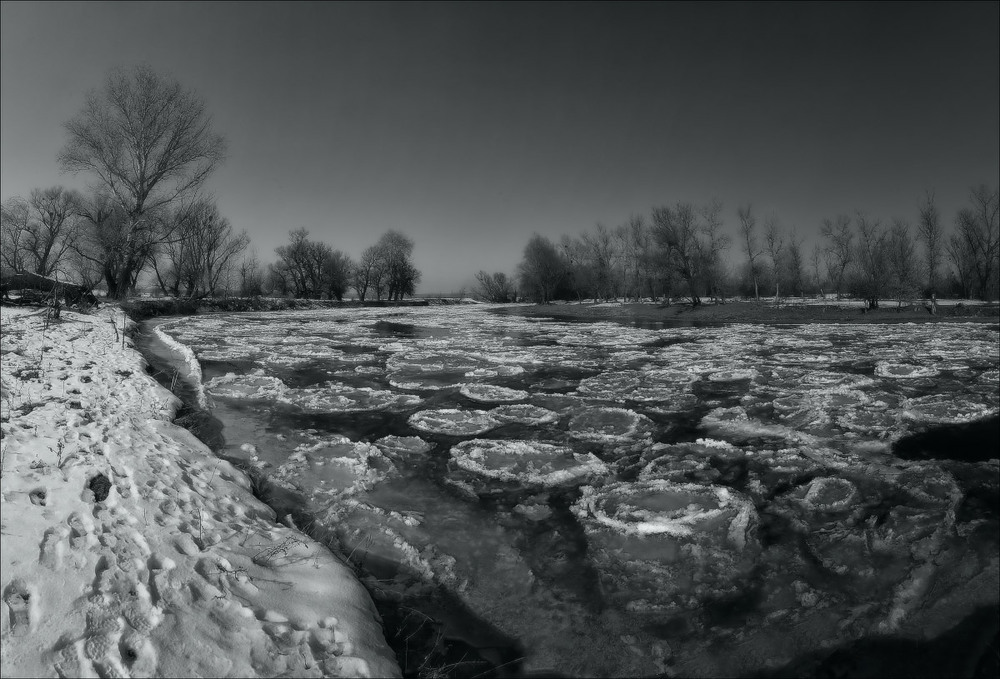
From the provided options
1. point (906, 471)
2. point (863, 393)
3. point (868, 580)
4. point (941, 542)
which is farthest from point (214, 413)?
point (863, 393)

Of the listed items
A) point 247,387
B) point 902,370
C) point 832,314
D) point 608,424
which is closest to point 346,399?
point 247,387

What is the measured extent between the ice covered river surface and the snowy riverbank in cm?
36

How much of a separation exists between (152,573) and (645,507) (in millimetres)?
2699

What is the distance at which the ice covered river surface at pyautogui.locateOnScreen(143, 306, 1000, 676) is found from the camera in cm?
198

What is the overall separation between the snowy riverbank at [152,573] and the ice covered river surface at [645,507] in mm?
362

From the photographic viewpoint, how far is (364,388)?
648 cm

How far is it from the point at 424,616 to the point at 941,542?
2.94 m

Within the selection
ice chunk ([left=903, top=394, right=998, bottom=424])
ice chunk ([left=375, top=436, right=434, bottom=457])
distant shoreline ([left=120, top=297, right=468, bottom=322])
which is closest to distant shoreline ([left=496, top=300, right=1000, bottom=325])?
ice chunk ([left=903, top=394, right=998, bottom=424])

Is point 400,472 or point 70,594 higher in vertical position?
point 70,594

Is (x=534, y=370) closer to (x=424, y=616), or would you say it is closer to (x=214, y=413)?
(x=214, y=413)

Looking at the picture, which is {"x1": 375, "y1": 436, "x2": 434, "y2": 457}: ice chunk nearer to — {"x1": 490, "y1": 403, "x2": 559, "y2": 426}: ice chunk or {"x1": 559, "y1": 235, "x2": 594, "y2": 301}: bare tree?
{"x1": 490, "y1": 403, "x2": 559, "y2": 426}: ice chunk

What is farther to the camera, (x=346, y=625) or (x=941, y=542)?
(x=941, y=542)

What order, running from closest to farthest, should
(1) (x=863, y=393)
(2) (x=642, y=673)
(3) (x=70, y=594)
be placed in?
(3) (x=70, y=594)
(2) (x=642, y=673)
(1) (x=863, y=393)

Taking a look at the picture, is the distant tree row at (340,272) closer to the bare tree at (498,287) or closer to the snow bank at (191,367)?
the bare tree at (498,287)
